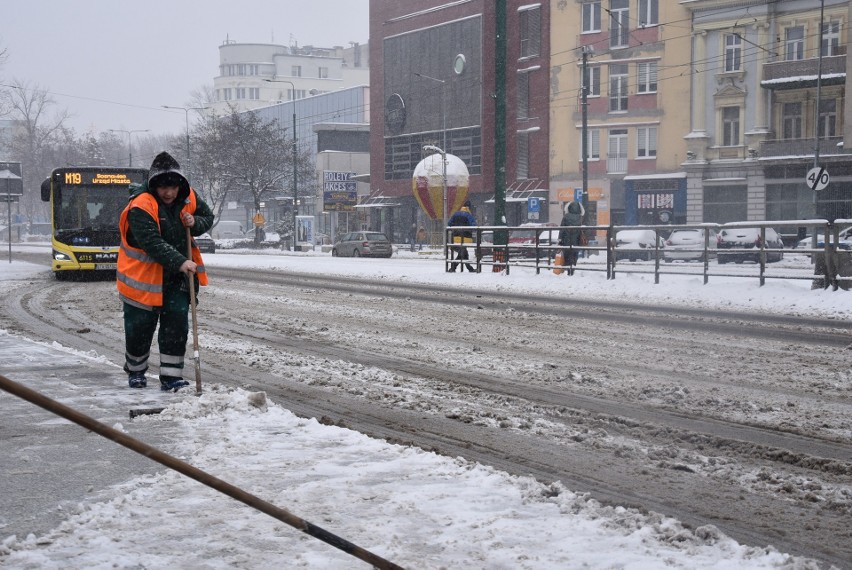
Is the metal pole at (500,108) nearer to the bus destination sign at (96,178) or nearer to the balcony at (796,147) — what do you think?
the bus destination sign at (96,178)

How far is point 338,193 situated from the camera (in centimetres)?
6331

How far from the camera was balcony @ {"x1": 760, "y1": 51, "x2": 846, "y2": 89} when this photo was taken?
42.4 m

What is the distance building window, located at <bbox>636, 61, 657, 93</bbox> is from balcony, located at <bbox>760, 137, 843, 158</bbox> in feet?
22.5

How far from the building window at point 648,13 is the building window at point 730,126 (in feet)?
20.1

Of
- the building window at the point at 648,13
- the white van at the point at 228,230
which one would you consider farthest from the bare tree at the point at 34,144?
the building window at the point at 648,13

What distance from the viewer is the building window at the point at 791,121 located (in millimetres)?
44594

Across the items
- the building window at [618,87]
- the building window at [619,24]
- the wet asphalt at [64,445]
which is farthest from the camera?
the building window at [618,87]

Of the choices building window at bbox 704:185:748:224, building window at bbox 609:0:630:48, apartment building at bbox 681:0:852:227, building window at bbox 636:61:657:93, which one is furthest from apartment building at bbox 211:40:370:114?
building window at bbox 704:185:748:224

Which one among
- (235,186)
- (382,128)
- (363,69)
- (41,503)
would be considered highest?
(363,69)

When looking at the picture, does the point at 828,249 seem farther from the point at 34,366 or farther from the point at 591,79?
the point at 591,79

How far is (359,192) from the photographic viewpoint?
76688 mm

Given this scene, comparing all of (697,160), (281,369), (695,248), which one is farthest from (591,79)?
(281,369)

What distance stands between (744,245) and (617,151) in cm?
3516

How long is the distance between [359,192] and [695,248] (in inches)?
2380
